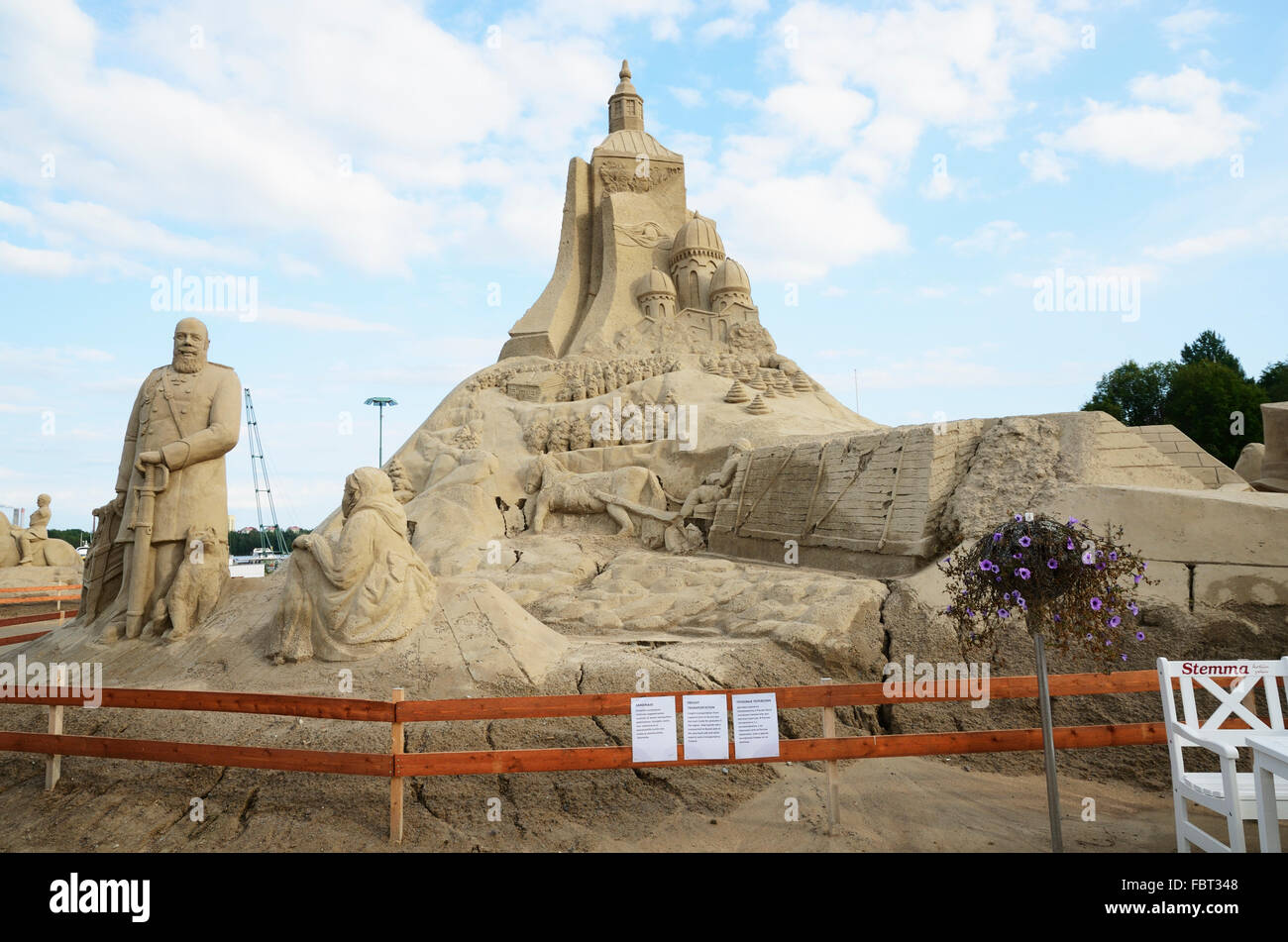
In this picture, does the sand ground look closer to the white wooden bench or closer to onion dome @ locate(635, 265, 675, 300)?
the white wooden bench

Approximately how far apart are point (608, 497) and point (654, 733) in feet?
37.2

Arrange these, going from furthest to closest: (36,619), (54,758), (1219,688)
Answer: (36,619), (54,758), (1219,688)

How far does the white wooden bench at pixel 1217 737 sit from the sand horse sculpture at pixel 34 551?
20.4 meters

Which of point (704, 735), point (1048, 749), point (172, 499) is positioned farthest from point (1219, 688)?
point (172, 499)

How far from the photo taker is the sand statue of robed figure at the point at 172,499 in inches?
279

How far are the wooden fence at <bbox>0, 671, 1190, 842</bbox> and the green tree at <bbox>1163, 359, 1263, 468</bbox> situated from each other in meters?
27.8

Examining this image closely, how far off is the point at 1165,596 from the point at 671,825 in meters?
5.21

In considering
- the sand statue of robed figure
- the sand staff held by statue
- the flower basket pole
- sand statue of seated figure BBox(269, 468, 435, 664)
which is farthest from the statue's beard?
the flower basket pole

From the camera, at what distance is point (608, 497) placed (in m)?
16.0

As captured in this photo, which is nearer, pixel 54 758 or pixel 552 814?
pixel 552 814

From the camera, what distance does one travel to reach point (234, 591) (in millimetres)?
7520

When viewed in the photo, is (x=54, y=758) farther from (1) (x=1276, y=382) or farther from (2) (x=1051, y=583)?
(1) (x=1276, y=382)

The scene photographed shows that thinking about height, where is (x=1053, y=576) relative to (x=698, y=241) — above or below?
below
